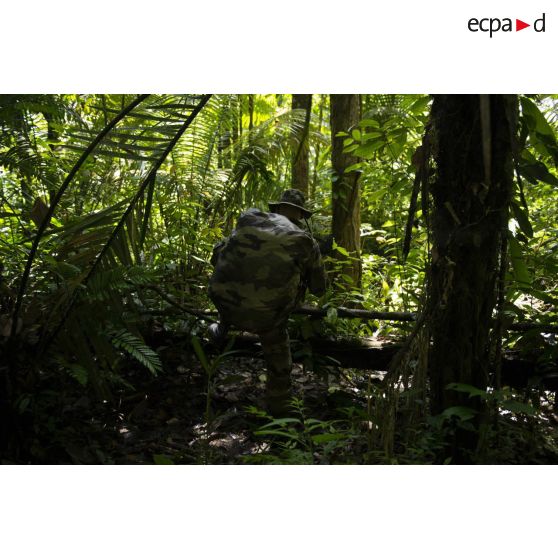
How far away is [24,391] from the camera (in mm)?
3262

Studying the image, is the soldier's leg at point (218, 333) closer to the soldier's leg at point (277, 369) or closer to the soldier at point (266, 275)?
the soldier at point (266, 275)

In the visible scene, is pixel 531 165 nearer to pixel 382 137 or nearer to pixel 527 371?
pixel 382 137

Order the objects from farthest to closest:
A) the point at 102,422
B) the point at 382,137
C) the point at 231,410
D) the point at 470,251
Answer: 1. the point at 231,410
2. the point at 102,422
3. the point at 382,137
4. the point at 470,251

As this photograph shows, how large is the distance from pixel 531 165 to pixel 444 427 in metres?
1.52

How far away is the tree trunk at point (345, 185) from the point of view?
576 cm

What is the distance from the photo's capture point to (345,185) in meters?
5.73

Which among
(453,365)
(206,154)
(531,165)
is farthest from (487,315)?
(206,154)

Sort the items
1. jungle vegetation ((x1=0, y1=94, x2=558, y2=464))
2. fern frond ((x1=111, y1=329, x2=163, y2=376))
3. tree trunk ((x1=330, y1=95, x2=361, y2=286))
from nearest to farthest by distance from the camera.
→ jungle vegetation ((x1=0, y1=94, x2=558, y2=464)), fern frond ((x1=111, y1=329, x2=163, y2=376)), tree trunk ((x1=330, y1=95, x2=361, y2=286))

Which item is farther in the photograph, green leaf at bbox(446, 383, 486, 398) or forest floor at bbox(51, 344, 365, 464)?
forest floor at bbox(51, 344, 365, 464)

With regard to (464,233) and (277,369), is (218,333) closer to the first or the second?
(277,369)

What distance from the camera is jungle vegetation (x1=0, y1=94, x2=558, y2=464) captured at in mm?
2742

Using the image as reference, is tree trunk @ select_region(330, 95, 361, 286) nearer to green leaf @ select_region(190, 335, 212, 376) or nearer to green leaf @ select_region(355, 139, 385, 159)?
green leaf @ select_region(355, 139, 385, 159)

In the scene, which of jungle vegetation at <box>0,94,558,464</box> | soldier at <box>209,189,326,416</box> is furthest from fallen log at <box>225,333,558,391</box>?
soldier at <box>209,189,326,416</box>

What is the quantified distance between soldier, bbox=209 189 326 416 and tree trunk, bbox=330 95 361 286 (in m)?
1.74
